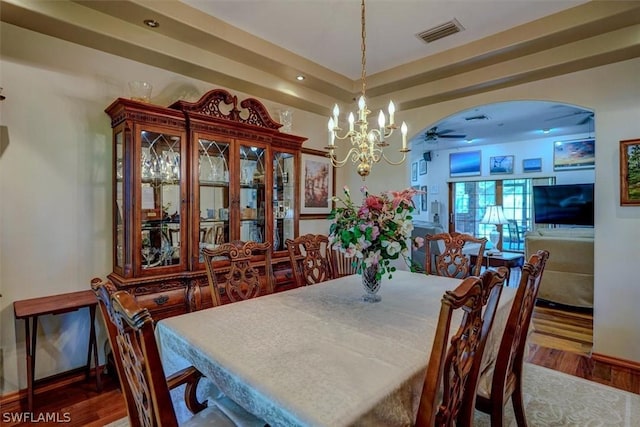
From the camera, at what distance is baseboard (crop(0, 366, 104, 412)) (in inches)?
85.0

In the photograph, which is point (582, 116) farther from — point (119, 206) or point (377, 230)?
point (119, 206)

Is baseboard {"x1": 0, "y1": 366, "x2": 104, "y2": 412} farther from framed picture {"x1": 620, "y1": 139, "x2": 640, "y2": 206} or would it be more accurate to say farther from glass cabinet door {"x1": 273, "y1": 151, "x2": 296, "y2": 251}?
framed picture {"x1": 620, "y1": 139, "x2": 640, "y2": 206}

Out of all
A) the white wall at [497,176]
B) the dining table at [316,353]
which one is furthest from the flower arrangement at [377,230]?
the white wall at [497,176]

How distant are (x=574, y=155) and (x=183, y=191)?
8.00 m

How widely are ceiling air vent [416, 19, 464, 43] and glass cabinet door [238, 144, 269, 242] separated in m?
1.77

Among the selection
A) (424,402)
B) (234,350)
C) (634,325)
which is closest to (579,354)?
(634,325)

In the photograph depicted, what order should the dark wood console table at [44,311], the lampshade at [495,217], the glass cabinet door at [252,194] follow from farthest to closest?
1. the lampshade at [495,217]
2. the glass cabinet door at [252,194]
3. the dark wood console table at [44,311]

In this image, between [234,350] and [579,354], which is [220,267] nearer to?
[234,350]

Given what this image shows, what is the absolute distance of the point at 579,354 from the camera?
296cm

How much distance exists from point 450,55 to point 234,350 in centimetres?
315

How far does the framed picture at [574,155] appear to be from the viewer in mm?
6805

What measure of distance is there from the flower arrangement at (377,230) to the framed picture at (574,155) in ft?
23.6

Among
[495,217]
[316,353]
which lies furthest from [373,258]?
[495,217]

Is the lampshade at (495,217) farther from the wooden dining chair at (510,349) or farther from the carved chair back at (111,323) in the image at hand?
the carved chair back at (111,323)
